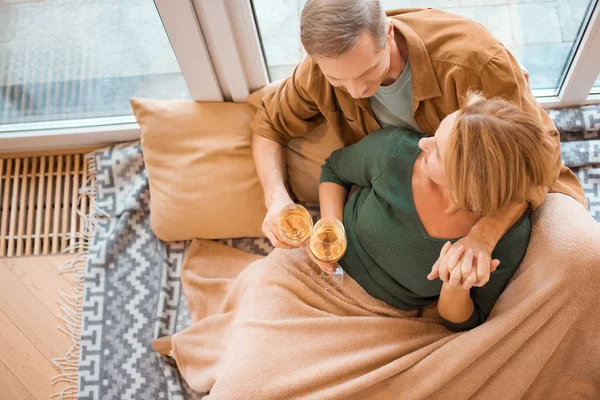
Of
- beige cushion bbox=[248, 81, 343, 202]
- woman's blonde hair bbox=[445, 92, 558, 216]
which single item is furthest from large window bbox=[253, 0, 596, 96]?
woman's blonde hair bbox=[445, 92, 558, 216]

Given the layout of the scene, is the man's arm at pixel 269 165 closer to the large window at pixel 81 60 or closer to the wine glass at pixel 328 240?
the wine glass at pixel 328 240

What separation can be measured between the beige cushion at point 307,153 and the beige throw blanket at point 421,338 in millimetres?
336

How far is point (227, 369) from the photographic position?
153 cm

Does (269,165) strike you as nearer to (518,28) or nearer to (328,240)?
(328,240)

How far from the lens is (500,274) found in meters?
1.44

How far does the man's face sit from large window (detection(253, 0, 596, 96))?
23.8 inches

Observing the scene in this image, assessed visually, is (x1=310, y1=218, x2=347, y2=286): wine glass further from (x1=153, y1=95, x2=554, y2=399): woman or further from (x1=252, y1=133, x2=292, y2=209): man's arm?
(x1=252, y1=133, x2=292, y2=209): man's arm

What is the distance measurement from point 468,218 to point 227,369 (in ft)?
2.42

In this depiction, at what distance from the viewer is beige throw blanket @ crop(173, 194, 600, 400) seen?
54.4 inches

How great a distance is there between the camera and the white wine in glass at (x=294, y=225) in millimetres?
1492

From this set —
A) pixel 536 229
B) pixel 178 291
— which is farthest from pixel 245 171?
pixel 536 229

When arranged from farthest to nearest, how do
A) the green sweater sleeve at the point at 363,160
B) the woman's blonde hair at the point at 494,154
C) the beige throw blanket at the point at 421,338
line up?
the green sweater sleeve at the point at 363,160, the beige throw blanket at the point at 421,338, the woman's blonde hair at the point at 494,154

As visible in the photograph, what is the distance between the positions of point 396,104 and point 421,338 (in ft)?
2.08

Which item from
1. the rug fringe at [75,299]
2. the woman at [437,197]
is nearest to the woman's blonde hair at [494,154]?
the woman at [437,197]
